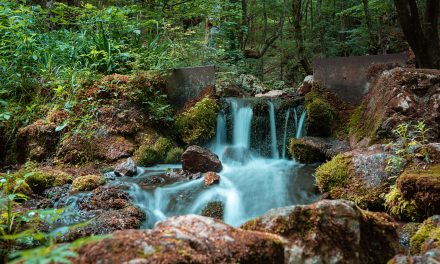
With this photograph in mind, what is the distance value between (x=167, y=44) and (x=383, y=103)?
5320 millimetres

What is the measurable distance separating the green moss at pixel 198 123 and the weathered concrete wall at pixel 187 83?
1.64ft

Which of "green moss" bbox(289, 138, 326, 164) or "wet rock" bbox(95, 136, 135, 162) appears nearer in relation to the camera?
"green moss" bbox(289, 138, 326, 164)

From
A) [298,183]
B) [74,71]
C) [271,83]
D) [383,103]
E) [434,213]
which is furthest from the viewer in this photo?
[271,83]

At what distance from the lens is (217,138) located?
7.66 meters

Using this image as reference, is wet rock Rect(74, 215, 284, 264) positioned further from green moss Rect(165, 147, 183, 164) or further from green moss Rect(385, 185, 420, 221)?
green moss Rect(165, 147, 183, 164)

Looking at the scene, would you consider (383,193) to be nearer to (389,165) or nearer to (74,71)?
(389,165)

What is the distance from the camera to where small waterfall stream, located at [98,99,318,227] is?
4.73m

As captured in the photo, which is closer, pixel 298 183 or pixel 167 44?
pixel 298 183

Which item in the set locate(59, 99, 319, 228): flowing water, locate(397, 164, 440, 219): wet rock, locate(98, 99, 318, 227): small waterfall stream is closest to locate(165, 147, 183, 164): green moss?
locate(59, 99, 319, 228): flowing water

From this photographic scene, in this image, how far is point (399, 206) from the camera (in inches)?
152

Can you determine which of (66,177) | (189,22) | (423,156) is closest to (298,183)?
(423,156)

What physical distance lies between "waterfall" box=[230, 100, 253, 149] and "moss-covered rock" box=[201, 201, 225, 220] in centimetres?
289

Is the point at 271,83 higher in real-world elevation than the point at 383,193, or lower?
higher

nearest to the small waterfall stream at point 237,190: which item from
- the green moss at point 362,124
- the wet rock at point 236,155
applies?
the wet rock at point 236,155
